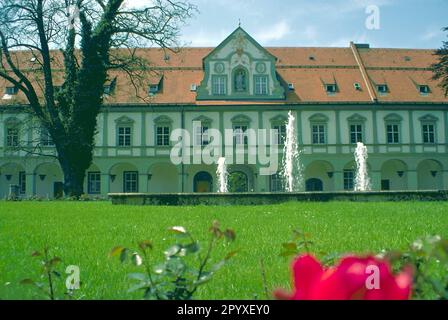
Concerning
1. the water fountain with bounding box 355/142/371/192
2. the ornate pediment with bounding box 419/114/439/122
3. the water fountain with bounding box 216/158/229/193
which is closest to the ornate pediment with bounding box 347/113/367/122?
the water fountain with bounding box 355/142/371/192

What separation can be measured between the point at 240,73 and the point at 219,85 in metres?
1.61

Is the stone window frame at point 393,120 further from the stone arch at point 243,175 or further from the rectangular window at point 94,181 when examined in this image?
the rectangular window at point 94,181

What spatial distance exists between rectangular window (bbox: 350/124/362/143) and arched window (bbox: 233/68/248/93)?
305 inches

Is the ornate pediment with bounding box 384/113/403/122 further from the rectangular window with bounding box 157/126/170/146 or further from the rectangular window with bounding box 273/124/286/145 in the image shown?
the rectangular window with bounding box 157/126/170/146

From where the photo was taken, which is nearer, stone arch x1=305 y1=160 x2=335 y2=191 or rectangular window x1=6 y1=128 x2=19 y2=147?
rectangular window x1=6 y1=128 x2=19 y2=147

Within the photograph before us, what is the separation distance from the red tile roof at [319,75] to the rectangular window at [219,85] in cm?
79

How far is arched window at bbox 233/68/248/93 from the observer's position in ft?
104

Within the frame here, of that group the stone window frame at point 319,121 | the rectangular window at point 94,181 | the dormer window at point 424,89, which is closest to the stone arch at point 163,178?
the rectangular window at point 94,181


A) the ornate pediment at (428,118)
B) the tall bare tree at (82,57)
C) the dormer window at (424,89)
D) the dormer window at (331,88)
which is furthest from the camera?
the dormer window at (424,89)

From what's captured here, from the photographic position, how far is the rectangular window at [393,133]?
105 feet

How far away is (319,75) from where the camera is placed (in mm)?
34000

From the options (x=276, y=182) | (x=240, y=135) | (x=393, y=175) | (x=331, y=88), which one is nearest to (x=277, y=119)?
(x=240, y=135)

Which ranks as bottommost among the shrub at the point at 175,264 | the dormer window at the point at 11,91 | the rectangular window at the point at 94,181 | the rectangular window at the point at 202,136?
the shrub at the point at 175,264
